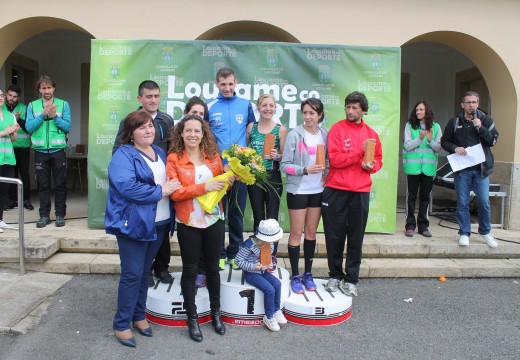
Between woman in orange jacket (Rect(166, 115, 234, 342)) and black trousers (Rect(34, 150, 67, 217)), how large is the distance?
3071mm

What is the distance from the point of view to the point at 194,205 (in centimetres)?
357

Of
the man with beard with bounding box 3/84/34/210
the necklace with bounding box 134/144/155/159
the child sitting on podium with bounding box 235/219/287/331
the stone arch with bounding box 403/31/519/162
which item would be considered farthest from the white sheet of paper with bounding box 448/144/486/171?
the man with beard with bounding box 3/84/34/210

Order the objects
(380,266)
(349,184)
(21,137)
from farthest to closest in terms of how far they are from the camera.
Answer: (21,137), (380,266), (349,184)

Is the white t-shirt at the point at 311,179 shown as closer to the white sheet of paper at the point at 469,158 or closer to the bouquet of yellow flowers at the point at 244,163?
the bouquet of yellow flowers at the point at 244,163

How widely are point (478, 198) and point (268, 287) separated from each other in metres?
3.43

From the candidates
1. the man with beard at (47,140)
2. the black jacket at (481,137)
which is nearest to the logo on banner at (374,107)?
the black jacket at (481,137)

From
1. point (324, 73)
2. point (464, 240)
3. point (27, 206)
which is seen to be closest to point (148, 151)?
point (324, 73)

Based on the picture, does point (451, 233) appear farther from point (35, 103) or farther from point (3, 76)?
point (3, 76)

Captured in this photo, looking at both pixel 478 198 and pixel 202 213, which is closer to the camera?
pixel 202 213

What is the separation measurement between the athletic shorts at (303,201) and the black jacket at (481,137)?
8.10 feet

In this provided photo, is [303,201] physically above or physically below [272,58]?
below

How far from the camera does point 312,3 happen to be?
20.8ft

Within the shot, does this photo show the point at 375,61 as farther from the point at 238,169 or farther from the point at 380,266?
the point at 238,169

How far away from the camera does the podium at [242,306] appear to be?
3949mm
